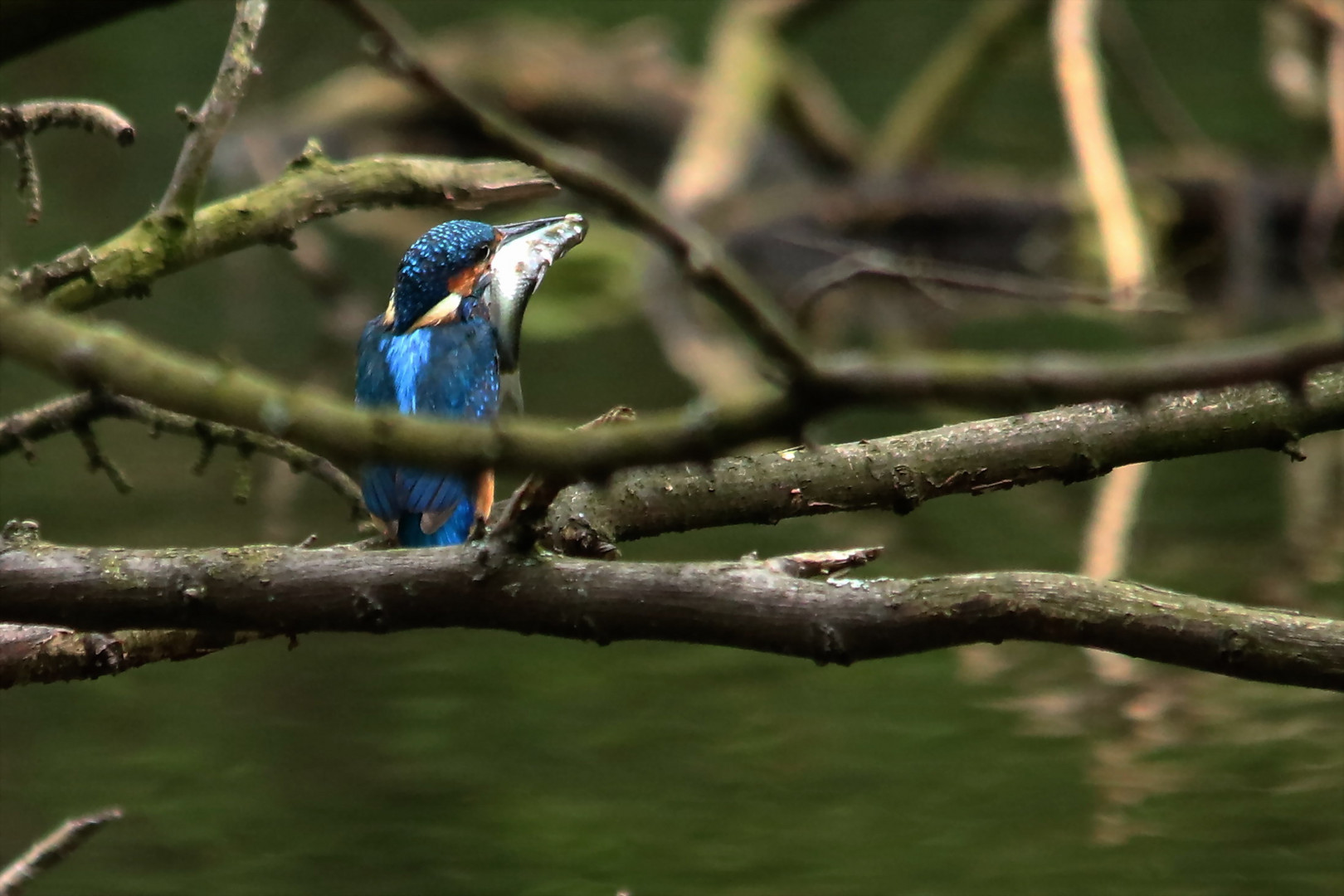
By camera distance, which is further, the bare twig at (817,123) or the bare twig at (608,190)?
the bare twig at (817,123)

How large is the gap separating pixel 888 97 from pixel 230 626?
11917 mm

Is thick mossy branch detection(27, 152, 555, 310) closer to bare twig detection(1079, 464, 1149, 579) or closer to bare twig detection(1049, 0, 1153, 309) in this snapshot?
bare twig detection(1079, 464, 1149, 579)

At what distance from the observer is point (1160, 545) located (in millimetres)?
5000

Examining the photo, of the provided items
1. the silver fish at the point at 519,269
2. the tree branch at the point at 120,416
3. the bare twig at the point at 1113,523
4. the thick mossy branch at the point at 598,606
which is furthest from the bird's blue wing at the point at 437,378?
Result: the bare twig at the point at 1113,523

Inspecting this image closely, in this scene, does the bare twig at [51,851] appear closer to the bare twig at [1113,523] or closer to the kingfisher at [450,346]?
the kingfisher at [450,346]

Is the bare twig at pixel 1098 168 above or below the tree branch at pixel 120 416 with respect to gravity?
above

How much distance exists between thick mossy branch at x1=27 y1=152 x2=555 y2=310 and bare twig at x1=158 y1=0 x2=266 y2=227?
31mm

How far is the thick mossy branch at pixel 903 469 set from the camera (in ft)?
5.86

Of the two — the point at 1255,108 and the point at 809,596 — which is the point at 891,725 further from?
the point at 1255,108

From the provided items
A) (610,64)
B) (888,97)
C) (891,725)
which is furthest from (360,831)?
(888,97)

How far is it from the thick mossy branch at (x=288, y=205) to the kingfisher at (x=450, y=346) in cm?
12

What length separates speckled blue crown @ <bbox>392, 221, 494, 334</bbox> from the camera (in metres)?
2.70

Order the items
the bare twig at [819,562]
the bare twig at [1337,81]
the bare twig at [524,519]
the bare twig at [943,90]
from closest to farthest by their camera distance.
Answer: the bare twig at [524,519], the bare twig at [819,562], the bare twig at [1337,81], the bare twig at [943,90]

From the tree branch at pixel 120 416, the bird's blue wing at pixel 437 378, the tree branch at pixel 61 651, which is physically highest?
the bird's blue wing at pixel 437 378
